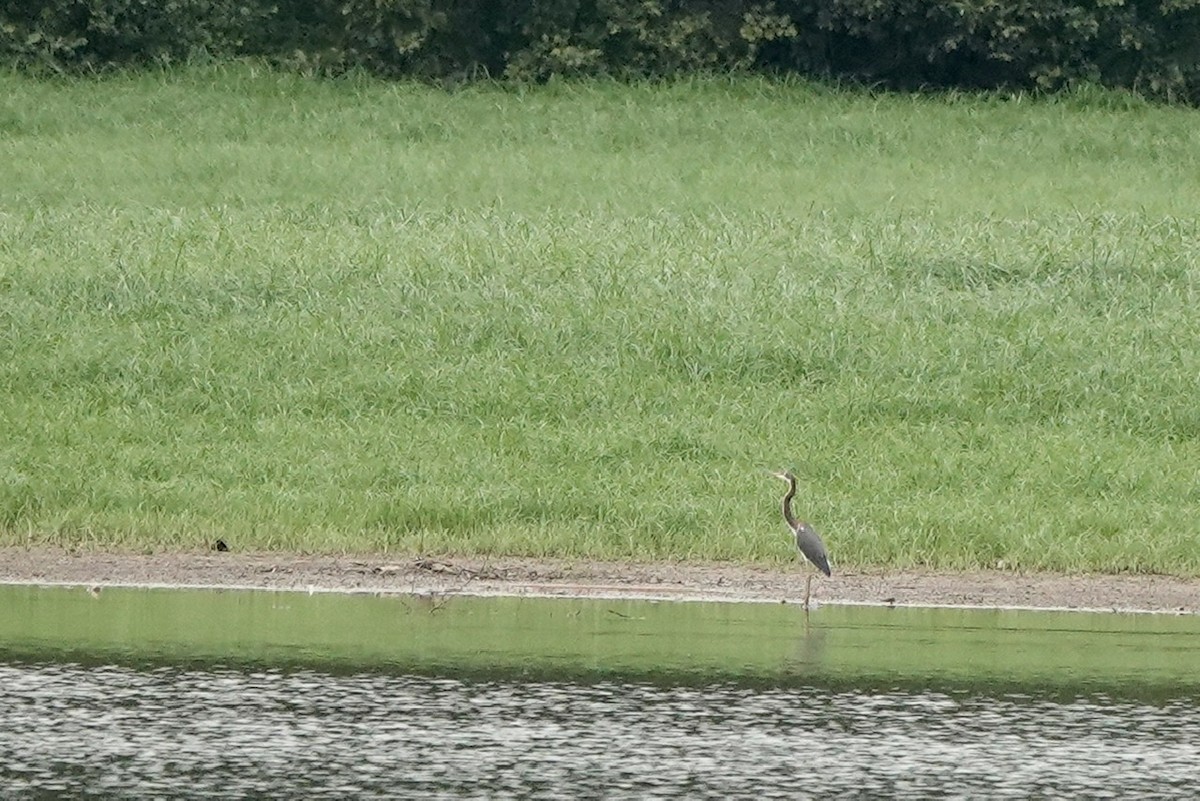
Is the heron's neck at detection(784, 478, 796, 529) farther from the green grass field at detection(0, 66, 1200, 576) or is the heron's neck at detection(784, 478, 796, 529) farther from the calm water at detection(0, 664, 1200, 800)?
the calm water at detection(0, 664, 1200, 800)

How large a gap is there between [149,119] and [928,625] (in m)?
15.9

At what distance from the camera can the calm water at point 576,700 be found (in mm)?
7582

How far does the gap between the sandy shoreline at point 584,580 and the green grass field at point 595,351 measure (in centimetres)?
18

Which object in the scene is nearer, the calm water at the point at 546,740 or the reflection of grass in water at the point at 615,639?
the calm water at the point at 546,740

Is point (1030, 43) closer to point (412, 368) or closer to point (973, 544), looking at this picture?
point (412, 368)

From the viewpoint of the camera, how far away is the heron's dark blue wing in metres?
10.4

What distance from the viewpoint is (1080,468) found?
12.6 metres

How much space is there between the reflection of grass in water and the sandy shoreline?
0.21 m

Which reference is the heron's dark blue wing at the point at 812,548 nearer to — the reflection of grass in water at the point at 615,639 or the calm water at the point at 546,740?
the reflection of grass in water at the point at 615,639

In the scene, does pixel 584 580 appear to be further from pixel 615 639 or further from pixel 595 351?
pixel 595 351

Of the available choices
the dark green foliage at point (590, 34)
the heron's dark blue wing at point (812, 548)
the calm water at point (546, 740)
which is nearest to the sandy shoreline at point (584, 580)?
the heron's dark blue wing at point (812, 548)

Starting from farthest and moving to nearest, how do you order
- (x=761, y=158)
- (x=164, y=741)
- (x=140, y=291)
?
1. (x=761, y=158)
2. (x=140, y=291)
3. (x=164, y=741)

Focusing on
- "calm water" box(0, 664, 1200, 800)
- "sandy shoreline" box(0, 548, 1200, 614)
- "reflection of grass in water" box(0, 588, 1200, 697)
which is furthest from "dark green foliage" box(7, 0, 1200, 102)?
"calm water" box(0, 664, 1200, 800)

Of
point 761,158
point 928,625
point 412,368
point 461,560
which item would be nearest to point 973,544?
point 928,625
